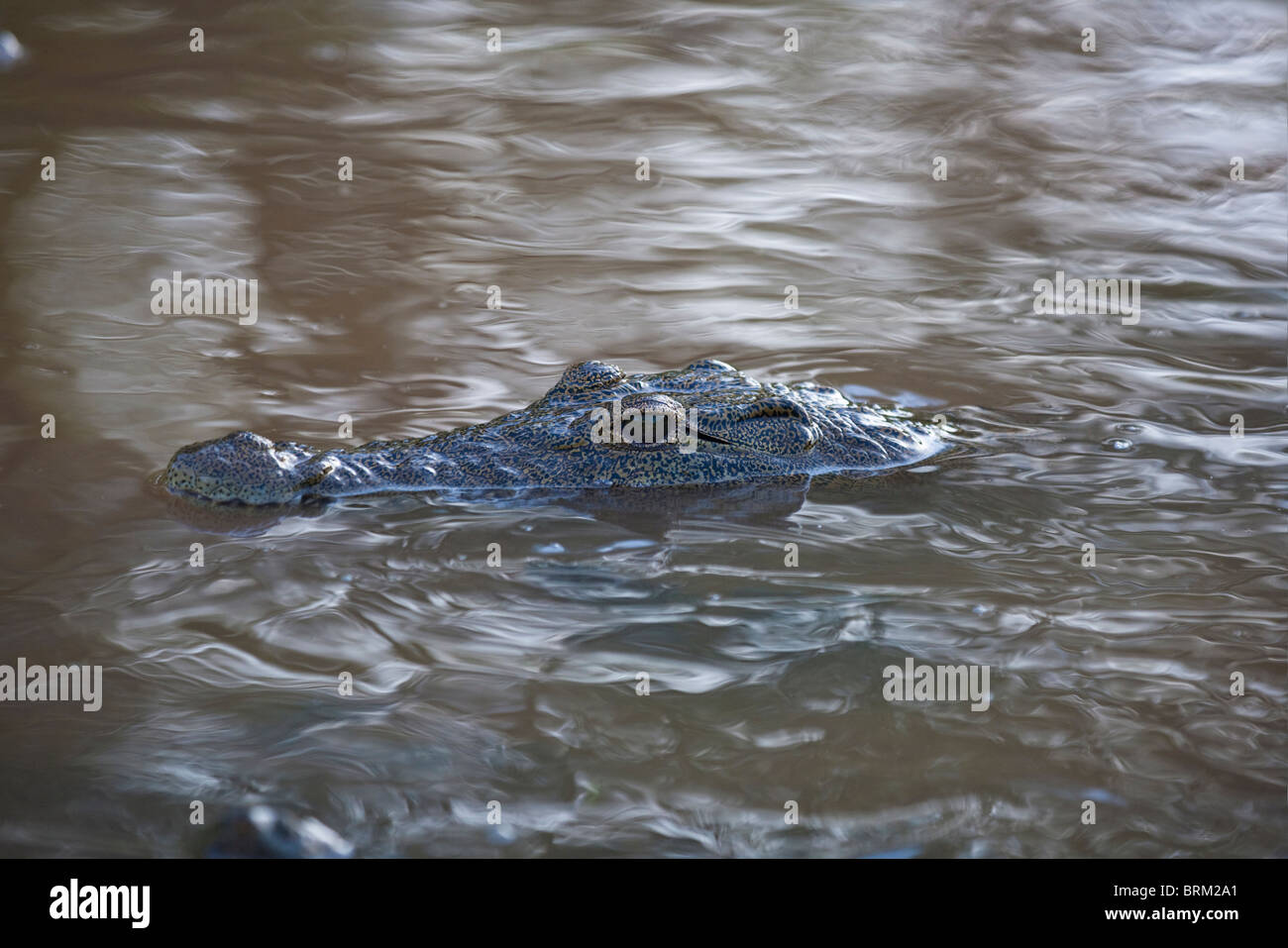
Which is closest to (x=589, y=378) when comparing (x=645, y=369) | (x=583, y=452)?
(x=583, y=452)

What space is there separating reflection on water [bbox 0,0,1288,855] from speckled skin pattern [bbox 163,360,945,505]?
14 cm

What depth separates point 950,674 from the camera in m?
4.07

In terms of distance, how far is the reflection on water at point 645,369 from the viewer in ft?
A: 11.9

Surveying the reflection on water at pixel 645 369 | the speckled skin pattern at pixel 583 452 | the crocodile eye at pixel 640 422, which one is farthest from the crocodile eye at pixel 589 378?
the reflection on water at pixel 645 369

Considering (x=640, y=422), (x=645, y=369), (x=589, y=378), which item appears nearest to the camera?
(x=640, y=422)

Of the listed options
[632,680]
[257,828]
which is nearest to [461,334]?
[632,680]

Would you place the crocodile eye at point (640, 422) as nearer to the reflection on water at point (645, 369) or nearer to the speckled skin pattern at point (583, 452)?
the speckled skin pattern at point (583, 452)

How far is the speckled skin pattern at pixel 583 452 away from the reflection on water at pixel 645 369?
139mm

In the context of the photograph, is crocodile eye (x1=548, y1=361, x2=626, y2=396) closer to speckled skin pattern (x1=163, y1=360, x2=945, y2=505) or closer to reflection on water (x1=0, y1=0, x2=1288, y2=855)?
speckled skin pattern (x1=163, y1=360, x2=945, y2=505)

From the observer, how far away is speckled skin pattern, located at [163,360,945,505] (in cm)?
488

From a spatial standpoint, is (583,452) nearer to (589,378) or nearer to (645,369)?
(589,378)

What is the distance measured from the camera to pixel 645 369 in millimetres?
6395

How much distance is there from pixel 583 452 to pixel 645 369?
51.7 inches

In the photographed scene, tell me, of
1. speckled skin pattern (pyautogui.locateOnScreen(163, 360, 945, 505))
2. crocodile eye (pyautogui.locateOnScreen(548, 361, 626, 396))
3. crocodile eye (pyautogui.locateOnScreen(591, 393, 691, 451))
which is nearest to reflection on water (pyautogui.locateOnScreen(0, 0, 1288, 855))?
speckled skin pattern (pyautogui.locateOnScreen(163, 360, 945, 505))
